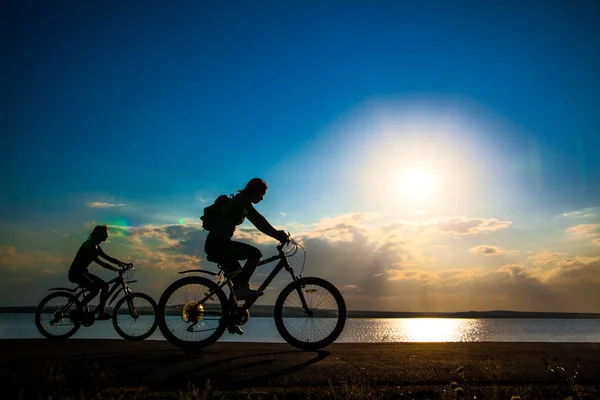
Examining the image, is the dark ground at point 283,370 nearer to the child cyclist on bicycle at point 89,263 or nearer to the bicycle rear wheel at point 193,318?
the bicycle rear wheel at point 193,318

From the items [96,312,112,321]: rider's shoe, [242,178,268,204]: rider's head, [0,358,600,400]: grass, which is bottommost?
[0,358,600,400]: grass

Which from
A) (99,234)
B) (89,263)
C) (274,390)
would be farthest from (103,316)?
(274,390)

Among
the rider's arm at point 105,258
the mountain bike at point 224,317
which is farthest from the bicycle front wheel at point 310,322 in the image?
the rider's arm at point 105,258

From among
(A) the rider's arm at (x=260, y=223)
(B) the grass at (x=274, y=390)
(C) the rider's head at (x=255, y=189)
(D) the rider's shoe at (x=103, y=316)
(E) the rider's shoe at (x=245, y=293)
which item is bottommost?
(B) the grass at (x=274, y=390)

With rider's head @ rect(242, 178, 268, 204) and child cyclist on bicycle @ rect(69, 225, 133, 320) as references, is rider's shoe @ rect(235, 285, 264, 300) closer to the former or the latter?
rider's head @ rect(242, 178, 268, 204)

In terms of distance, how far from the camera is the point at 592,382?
17.6 ft

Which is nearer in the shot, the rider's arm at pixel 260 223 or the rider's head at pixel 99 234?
the rider's arm at pixel 260 223

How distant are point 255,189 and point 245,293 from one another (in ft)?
5.83

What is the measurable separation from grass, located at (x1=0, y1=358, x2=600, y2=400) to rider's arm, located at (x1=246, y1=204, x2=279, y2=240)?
3668 millimetres

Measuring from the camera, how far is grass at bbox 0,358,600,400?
427 cm

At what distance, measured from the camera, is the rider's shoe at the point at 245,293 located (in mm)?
7996

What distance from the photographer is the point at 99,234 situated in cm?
1166

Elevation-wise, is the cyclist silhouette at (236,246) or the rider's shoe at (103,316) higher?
the cyclist silhouette at (236,246)

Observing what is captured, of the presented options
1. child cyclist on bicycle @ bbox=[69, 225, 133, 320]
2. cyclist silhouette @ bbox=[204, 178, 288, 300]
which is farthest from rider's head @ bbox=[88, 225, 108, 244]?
cyclist silhouette @ bbox=[204, 178, 288, 300]
